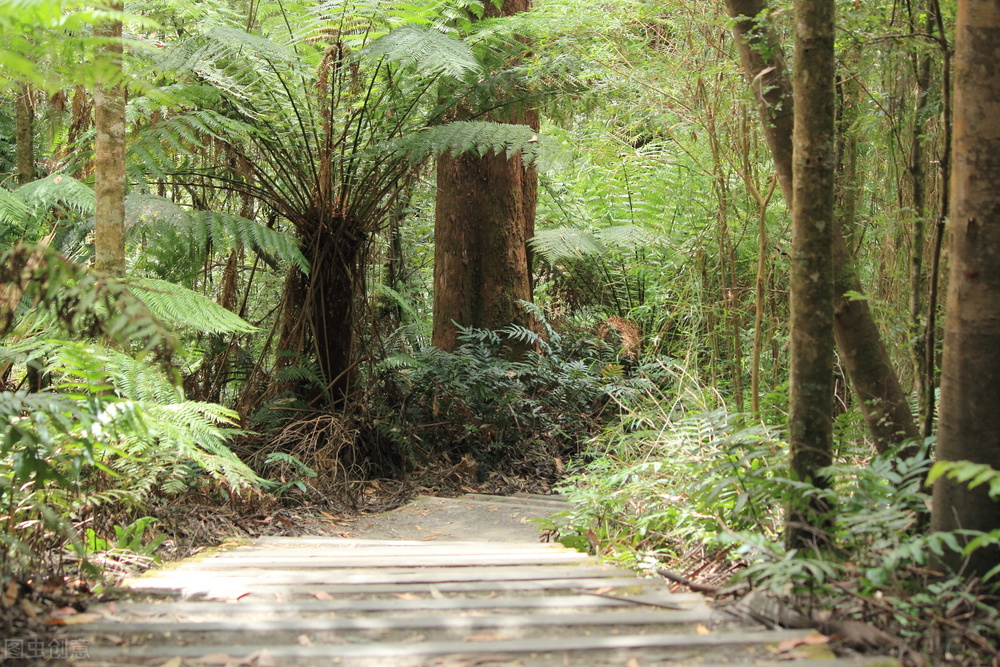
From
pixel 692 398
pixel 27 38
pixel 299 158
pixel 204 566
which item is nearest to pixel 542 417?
pixel 692 398

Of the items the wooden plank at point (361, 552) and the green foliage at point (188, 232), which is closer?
the wooden plank at point (361, 552)

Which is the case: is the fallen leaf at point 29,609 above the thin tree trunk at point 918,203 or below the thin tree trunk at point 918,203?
below

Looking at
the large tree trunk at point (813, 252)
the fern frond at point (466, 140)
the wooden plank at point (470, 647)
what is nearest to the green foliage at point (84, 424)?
the wooden plank at point (470, 647)

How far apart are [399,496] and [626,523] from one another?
1893 mm

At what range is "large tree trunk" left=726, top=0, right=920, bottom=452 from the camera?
2586 millimetres

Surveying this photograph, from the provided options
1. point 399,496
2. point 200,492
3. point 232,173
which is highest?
point 232,173

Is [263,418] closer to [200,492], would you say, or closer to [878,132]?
[200,492]

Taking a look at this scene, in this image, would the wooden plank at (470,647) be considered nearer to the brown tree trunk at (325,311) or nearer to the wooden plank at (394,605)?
the wooden plank at (394,605)

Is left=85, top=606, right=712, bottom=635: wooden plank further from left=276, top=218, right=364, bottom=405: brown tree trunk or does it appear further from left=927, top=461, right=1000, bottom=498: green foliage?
left=276, top=218, right=364, bottom=405: brown tree trunk

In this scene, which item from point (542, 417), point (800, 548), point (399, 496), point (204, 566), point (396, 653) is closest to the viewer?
point (396, 653)

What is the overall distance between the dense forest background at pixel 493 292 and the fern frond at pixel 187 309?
0.8 inches

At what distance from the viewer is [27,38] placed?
2777 mm

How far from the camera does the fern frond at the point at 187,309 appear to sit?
344cm

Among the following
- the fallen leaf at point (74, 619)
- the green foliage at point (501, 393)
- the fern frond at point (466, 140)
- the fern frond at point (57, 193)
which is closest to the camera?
the fallen leaf at point (74, 619)
